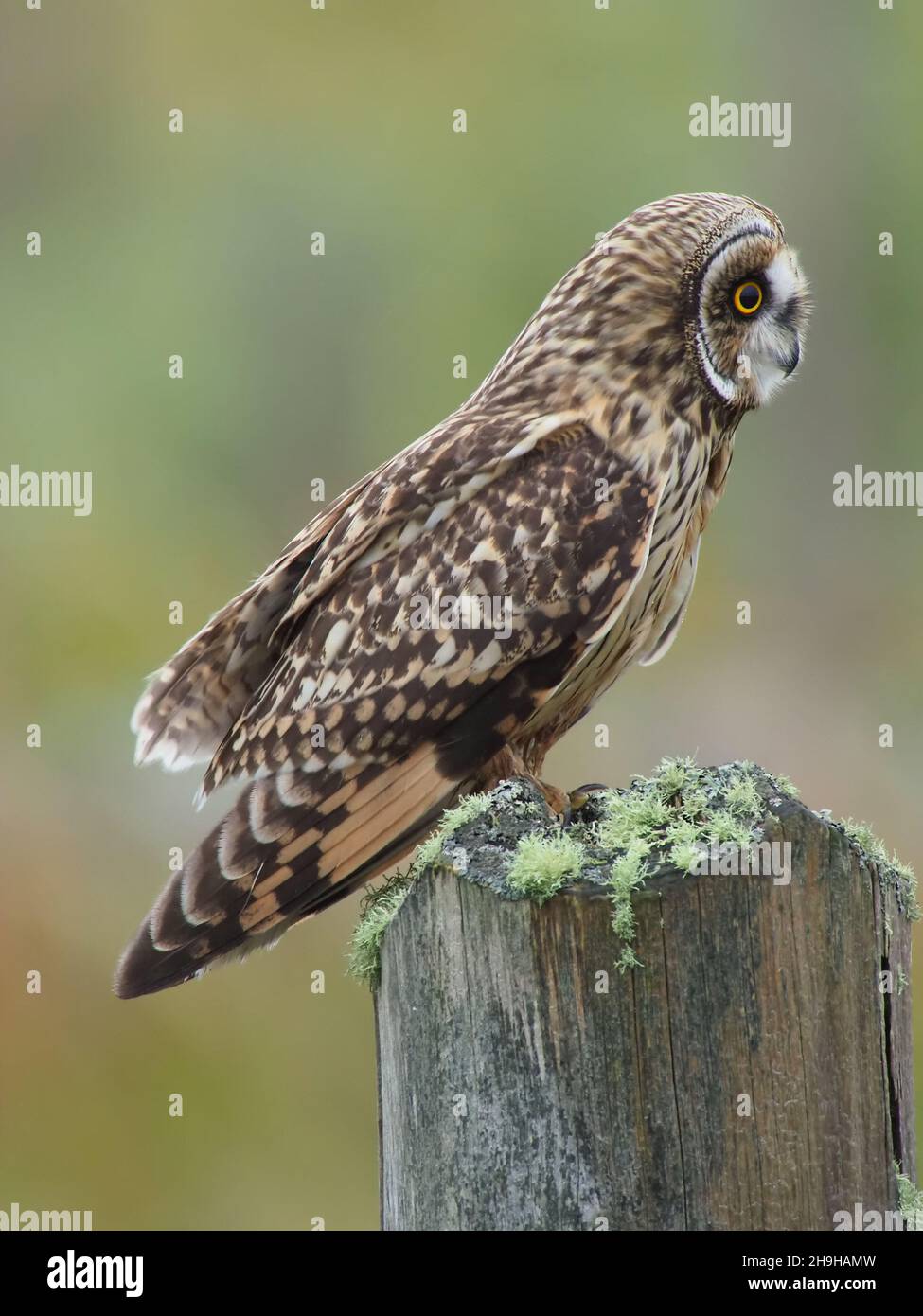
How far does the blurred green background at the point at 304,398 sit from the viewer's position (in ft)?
26.3

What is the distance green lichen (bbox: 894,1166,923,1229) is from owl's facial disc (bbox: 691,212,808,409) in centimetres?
238

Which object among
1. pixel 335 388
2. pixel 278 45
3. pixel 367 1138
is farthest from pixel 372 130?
pixel 367 1138

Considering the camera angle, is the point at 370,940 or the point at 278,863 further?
the point at 278,863

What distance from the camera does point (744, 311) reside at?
4.33 m

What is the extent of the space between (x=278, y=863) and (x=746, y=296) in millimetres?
2087

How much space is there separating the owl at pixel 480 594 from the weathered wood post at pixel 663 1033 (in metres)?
1.19

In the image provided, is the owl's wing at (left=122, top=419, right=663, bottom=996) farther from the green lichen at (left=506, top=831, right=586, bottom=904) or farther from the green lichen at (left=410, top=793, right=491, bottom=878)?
the green lichen at (left=506, top=831, right=586, bottom=904)

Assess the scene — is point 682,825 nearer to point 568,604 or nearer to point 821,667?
point 568,604

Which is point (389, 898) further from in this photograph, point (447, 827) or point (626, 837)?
point (626, 837)

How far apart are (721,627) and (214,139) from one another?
5630 millimetres

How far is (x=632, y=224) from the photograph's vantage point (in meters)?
4.45

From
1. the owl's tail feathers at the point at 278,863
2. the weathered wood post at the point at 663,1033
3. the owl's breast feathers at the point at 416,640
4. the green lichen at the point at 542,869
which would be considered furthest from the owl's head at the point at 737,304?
the green lichen at the point at 542,869

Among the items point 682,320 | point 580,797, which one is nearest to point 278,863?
point 580,797

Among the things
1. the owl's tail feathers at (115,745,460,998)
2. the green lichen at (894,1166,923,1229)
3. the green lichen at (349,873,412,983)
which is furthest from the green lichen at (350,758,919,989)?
the owl's tail feathers at (115,745,460,998)
